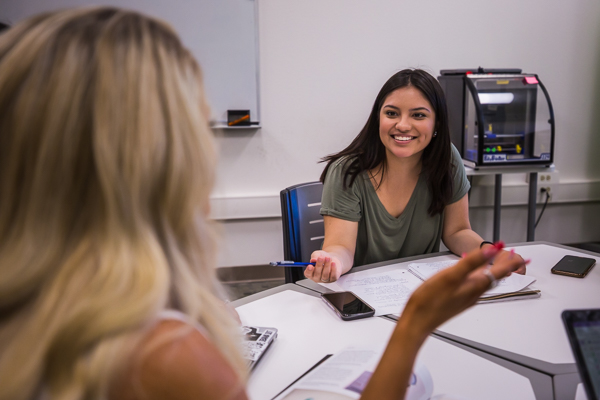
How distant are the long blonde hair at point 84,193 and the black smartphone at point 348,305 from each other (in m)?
0.60

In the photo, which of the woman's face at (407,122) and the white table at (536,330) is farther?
the woman's face at (407,122)

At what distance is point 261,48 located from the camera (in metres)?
2.65

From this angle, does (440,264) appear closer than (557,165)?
Yes

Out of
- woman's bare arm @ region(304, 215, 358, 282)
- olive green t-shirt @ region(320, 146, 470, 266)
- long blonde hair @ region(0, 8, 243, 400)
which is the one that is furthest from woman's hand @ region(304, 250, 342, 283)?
long blonde hair @ region(0, 8, 243, 400)

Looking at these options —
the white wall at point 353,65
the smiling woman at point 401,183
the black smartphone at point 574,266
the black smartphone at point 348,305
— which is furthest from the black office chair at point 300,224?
the white wall at point 353,65

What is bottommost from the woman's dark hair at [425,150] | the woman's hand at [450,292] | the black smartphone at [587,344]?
the black smartphone at [587,344]

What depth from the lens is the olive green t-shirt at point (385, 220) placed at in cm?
158

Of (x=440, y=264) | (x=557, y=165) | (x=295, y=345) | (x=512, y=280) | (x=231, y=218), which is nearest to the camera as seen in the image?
(x=295, y=345)

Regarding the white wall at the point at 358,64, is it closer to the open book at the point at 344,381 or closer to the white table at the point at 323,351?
the white table at the point at 323,351

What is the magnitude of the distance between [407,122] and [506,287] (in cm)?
64

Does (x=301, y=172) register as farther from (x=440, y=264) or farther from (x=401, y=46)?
(x=440, y=264)

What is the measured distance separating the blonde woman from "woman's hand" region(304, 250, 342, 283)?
0.73 metres

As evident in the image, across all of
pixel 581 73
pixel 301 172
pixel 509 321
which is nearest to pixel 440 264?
pixel 509 321

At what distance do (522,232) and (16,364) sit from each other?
10.8 feet
